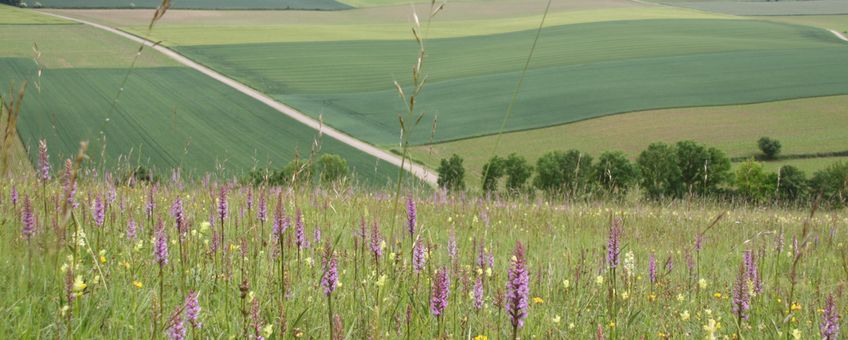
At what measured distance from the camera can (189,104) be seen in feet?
185

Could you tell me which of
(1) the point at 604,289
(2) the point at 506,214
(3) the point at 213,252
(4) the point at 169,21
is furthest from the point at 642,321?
(4) the point at 169,21

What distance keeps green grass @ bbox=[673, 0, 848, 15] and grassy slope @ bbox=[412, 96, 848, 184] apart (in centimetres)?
6058

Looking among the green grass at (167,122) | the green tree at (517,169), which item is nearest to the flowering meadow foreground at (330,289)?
the green grass at (167,122)

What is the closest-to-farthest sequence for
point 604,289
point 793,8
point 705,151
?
point 604,289 → point 705,151 → point 793,8

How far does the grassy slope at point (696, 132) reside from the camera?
47875 millimetres

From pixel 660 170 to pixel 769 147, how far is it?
9.96 meters

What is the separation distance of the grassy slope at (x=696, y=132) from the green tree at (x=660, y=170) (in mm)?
2855

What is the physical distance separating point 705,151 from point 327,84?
3597cm

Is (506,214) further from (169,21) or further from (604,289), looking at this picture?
(169,21)

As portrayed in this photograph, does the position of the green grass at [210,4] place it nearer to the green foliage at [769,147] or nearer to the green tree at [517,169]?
the green tree at [517,169]

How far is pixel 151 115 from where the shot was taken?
5181 centimetres

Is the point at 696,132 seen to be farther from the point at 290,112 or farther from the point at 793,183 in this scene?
the point at 290,112

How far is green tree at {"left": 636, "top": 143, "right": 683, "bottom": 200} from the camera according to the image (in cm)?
4247

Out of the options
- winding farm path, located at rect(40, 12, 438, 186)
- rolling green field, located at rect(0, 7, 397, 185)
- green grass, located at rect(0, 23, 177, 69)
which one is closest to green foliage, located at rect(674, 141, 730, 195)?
winding farm path, located at rect(40, 12, 438, 186)
